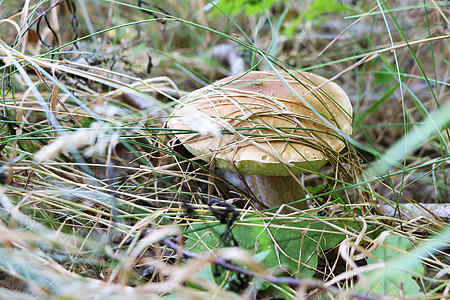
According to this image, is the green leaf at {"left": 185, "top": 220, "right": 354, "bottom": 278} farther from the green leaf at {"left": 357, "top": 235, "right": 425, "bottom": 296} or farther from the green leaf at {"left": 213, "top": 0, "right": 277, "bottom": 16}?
the green leaf at {"left": 213, "top": 0, "right": 277, "bottom": 16}

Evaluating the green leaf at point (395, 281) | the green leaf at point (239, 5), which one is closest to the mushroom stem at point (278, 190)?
the green leaf at point (395, 281)

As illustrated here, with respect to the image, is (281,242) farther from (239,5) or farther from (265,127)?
(239,5)

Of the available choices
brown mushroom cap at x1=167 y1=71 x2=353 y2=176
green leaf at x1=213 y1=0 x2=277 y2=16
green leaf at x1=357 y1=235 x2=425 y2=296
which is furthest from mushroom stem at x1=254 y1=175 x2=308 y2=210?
green leaf at x1=213 y1=0 x2=277 y2=16

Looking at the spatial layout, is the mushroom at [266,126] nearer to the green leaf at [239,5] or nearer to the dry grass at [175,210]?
the dry grass at [175,210]

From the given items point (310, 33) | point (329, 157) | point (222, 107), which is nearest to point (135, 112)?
point (222, 107)

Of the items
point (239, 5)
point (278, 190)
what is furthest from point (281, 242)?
point (239, 5)

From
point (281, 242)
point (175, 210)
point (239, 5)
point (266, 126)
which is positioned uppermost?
point (239, 5)

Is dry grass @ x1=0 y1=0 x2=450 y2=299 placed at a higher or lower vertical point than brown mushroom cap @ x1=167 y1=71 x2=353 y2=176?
lower
